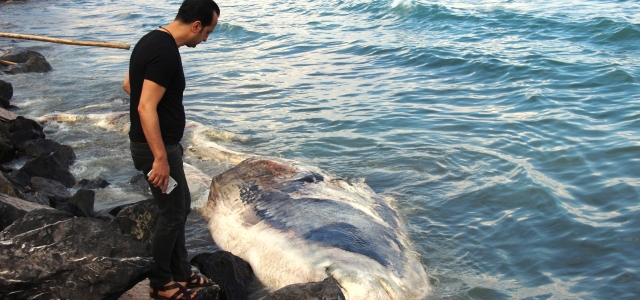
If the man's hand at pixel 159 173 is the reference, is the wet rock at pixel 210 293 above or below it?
below

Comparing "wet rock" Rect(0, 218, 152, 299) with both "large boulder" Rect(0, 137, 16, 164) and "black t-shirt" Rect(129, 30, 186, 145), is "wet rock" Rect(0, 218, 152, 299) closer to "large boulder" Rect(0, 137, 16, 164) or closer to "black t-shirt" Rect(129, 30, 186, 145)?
"black t-shirt" Rect(129, 30, 186, 145)

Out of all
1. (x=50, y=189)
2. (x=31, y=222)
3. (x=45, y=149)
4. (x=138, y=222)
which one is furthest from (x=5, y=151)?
(x=31, y=222)

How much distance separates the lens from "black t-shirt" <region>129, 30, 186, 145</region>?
353 centimetres

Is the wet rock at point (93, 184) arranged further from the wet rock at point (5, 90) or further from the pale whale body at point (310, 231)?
the wet rock at point (5, 90)

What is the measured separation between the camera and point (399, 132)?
30.6ft

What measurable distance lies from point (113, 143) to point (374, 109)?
13.4ft

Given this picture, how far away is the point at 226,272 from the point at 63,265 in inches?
48.4

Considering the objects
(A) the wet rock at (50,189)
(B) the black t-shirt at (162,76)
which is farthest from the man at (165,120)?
(A) the wet rock at (50,189)

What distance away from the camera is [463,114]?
995 cm

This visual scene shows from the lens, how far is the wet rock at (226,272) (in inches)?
179

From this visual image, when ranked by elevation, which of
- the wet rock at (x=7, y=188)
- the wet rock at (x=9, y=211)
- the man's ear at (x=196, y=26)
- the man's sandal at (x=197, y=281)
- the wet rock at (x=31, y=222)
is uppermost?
the man's ear at (x=196, y=26)

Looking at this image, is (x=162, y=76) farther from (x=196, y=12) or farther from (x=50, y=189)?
(x=50, y=189)

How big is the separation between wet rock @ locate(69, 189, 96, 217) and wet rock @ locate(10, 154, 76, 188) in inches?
47.0

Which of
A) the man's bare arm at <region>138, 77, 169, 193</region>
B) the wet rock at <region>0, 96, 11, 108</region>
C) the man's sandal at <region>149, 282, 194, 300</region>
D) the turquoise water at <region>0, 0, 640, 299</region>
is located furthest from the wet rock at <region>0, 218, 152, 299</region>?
the wet rock at <region>0, 96, 11, 108</region>
